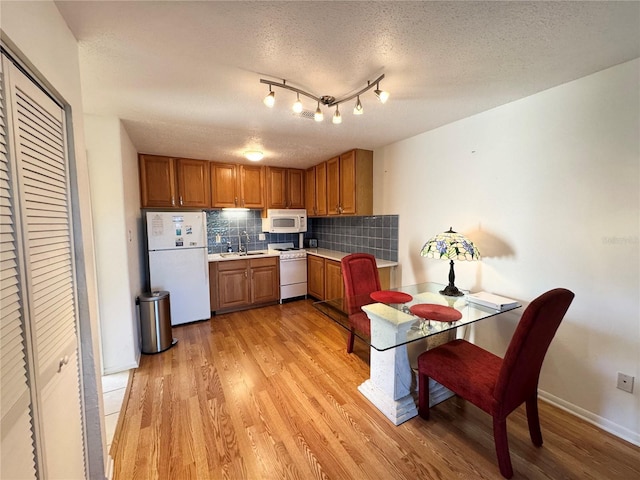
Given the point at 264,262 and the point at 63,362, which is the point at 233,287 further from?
the point at 63,362

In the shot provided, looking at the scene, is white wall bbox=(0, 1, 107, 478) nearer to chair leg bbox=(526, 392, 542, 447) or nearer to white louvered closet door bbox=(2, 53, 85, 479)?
white louvered closet door bbox=(2, 53, 85, 479)

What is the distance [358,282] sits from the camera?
2.61m

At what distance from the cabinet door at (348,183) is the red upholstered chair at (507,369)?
6.94ft

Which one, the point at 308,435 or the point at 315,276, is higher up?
the point at 315,276

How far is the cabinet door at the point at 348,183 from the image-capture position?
3418 millimetres

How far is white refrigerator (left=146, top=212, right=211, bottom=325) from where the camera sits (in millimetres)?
3195

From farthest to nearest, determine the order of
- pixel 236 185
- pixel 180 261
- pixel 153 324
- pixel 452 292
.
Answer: pixel 236 185
pixel 180 261
pixel 153 324
pixel 452 292

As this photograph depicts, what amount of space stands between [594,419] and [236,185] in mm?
4295

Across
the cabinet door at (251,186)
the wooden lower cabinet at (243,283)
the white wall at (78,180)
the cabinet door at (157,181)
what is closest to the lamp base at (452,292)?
the white wall at (78,180)

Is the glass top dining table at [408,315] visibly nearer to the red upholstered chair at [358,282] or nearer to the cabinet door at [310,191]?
the red upholstered chair at [358,282]

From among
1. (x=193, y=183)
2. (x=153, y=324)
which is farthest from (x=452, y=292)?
(x=193, y=183)

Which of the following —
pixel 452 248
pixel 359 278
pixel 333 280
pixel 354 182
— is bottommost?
pixel 333 280

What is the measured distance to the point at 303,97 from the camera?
75.8 inches

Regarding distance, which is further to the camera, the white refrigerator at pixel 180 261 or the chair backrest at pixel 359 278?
the white refrigerator at pixel 180 261
